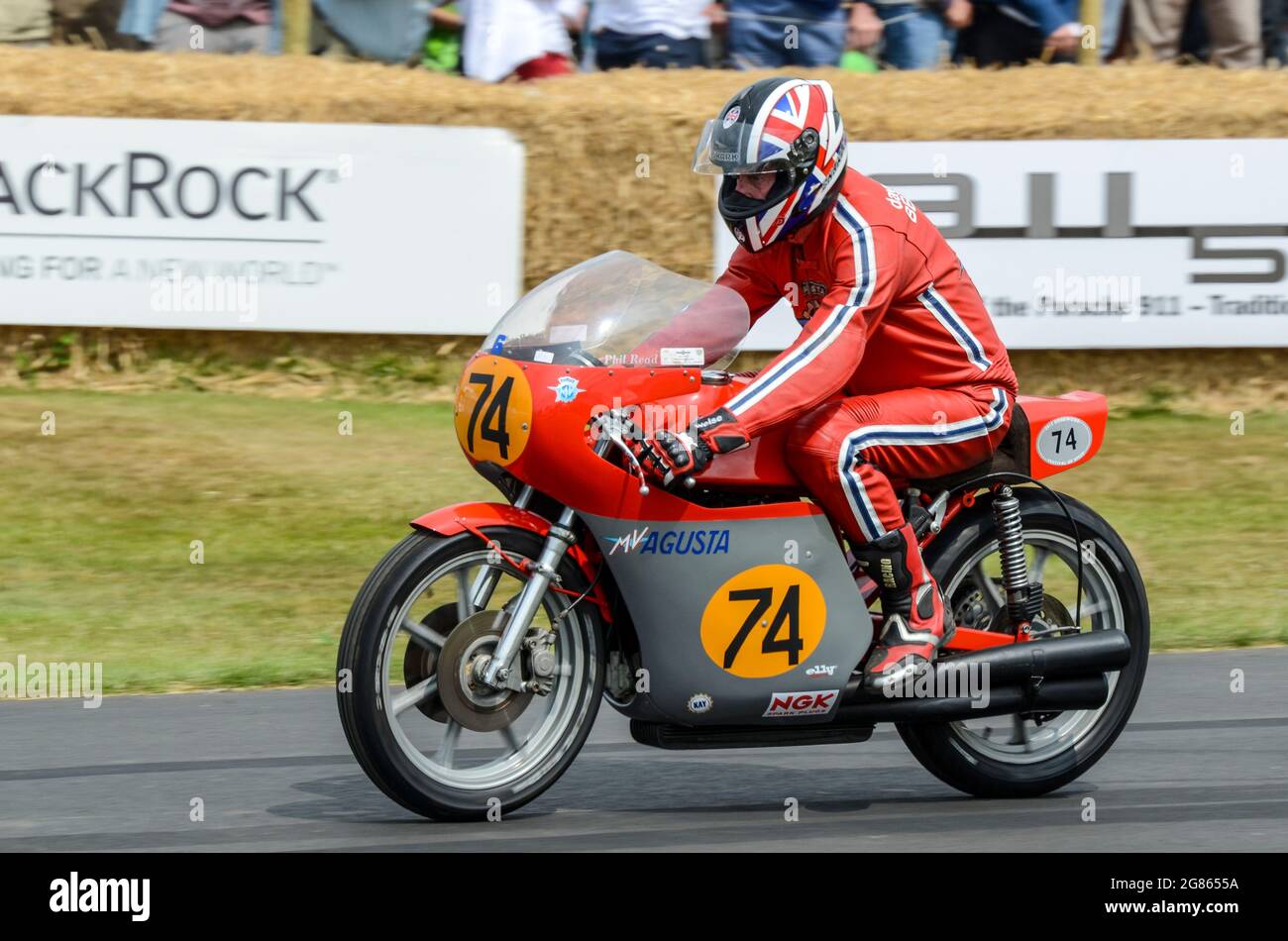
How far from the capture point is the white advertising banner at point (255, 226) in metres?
11.2

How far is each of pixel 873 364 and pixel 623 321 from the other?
0.74m

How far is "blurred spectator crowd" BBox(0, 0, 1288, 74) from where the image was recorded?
12398 millimetres

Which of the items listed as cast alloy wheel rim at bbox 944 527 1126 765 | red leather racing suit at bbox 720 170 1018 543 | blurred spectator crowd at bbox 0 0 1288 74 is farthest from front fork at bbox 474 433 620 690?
blurred spectator crowd at bbox 0 0 1288 74

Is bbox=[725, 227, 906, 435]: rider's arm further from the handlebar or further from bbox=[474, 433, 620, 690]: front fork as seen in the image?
bbox=[474, 433, 620, 690]: front fork

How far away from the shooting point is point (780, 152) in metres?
5.44

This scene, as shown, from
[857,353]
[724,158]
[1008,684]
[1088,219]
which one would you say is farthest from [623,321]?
[1088,219]

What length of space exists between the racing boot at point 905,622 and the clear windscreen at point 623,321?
70cm

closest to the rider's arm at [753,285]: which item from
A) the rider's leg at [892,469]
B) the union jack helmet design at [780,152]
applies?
the union jack helmet design at [780,152]

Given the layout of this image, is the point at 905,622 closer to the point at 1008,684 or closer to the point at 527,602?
the point at 1008,684

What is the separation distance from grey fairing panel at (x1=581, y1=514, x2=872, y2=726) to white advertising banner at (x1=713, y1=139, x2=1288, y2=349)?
235 inches

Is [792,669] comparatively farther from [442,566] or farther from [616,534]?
[442,566]

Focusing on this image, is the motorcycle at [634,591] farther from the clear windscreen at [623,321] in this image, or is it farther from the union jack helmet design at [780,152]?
the union jack helmet design at [780,152]
